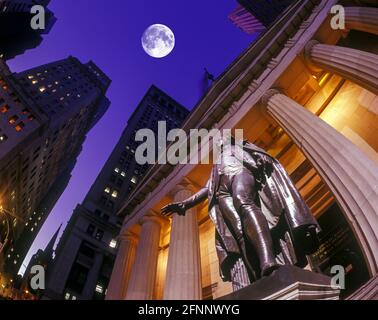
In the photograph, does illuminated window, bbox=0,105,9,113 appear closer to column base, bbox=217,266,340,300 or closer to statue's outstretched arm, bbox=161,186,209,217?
statue's outstretched arm, bbox=161,186,209,217

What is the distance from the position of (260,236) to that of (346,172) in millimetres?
4173

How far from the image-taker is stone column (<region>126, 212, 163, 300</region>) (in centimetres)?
1413

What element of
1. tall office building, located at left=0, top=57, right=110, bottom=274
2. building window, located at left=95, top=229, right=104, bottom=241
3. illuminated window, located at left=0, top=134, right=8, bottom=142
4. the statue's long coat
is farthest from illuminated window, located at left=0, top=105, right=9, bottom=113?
the statue's long coat

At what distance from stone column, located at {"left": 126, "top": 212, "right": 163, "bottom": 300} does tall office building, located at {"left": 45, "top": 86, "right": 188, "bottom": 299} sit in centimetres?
3085

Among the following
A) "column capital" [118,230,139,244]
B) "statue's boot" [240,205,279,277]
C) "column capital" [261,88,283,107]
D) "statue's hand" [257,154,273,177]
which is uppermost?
"column capital" [261,88,283,107]

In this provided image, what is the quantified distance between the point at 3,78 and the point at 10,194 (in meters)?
21.5

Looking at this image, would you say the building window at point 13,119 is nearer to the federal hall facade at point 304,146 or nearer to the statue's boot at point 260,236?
the federal hall facade at point 304,146

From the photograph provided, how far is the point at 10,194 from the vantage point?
56.1 meters

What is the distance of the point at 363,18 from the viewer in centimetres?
1088

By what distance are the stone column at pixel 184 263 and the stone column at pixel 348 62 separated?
8746 millimetres

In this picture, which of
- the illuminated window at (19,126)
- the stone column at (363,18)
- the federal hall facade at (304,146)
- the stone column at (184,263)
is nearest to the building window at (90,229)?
the illuminated window at (19,126)

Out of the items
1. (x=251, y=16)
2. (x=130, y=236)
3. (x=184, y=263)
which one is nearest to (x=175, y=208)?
(x=184, y=263)

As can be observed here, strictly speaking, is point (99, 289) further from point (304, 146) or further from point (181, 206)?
point (181, 206)
